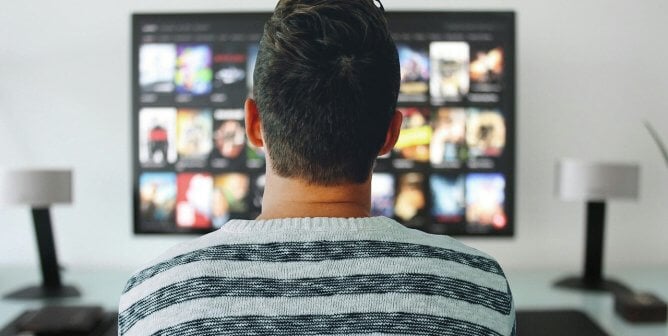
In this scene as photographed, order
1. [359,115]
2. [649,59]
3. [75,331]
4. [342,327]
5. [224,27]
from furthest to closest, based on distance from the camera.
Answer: [649,59] < [224,27] < [75,331] < [359,115] < [342,327]

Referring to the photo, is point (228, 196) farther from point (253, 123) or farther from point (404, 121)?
point (253, 123)

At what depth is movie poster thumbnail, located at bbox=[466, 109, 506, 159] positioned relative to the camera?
3.07m

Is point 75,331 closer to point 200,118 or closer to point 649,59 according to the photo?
point 200,118

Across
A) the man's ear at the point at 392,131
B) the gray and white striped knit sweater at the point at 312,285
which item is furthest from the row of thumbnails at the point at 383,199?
the gray and white striped knit sweater at the point at 312,285

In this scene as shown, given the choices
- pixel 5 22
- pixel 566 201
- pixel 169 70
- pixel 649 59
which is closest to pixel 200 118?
pixel 169 70

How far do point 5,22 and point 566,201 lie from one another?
292cm

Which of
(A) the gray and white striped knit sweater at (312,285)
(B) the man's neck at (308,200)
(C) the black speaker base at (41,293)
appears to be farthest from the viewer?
(C) the black speaker base at (41,293)

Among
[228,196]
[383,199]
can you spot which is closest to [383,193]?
[383,199]

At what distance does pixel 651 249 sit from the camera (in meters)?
3.46

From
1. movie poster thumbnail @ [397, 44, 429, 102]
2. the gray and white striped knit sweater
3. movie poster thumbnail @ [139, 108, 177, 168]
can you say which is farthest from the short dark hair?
movie poster thumbnail @ [139, 108, 177, 168]

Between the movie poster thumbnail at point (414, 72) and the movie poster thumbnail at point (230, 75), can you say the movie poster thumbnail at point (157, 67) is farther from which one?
the movie poster thumbnail at point (414, 72)

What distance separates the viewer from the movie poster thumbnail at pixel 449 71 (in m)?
3.04

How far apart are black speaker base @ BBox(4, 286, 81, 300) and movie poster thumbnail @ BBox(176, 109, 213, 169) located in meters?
0.74

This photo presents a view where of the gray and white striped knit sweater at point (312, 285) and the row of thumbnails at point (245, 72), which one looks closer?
the gray and white striped knit sweater at point (312, 285)
